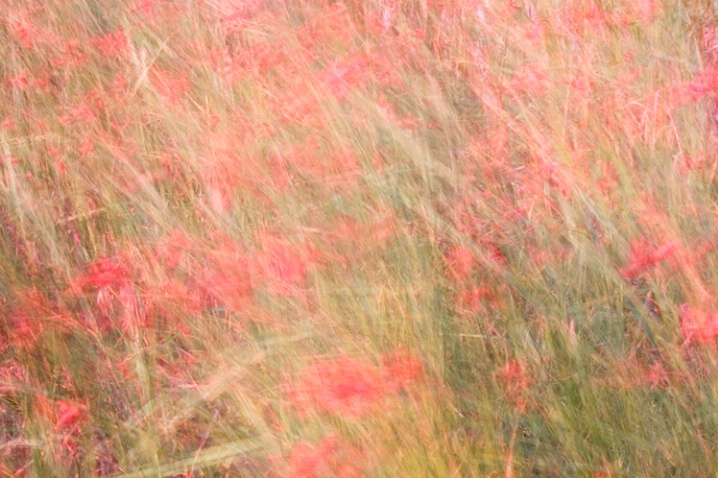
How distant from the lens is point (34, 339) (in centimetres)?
155

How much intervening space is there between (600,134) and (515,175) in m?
0.16

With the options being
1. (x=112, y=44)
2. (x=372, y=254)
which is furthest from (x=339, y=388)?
(x=112, y=44)

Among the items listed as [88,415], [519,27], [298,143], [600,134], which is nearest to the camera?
[88,415]

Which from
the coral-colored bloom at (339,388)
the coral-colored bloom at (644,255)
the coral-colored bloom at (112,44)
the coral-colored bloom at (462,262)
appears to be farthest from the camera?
the coral-colored bloom at (112,44)

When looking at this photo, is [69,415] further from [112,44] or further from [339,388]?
[112,44]

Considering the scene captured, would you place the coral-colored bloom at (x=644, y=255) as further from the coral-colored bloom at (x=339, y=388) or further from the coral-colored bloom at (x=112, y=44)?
the coral-colored bloom at (x=112, y=44)

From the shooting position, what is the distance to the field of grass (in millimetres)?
1242

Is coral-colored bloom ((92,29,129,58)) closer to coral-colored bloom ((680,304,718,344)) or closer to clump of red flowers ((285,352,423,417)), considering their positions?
clump of red flowers ((285,352,423,417))

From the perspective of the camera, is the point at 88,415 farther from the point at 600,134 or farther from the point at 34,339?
the point at 600,134

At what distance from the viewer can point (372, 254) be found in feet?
4.65

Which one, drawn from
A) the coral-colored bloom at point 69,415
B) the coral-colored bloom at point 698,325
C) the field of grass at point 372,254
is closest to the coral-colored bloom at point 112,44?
the field of grass at point 372,254

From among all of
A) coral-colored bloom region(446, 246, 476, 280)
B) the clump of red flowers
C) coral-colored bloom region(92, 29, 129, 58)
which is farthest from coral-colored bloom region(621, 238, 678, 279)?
coral-colored bloom region(92, 29, 129, 58)

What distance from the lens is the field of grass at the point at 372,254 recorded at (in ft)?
4.08

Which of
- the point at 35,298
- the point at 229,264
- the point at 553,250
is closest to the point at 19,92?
A: the point at 35,298
